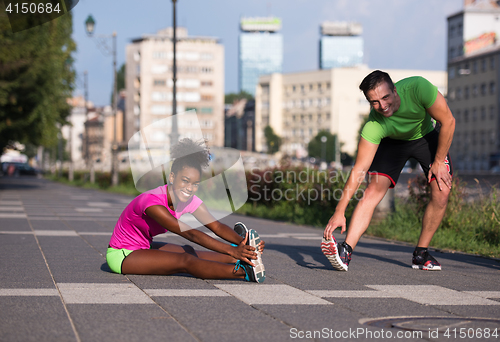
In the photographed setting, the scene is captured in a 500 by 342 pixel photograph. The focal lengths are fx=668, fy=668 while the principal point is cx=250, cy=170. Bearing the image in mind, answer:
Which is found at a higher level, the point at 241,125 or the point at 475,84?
the point at 475,84

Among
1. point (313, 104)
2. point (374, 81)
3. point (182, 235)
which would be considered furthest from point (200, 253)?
point (313, 104)

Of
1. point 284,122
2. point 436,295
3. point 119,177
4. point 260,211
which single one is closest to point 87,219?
point 260,211

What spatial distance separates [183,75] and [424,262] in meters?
130

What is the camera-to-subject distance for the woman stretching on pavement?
539 centimetres

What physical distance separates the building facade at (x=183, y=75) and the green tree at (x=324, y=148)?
24.2 m

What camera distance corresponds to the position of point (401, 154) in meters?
6.53

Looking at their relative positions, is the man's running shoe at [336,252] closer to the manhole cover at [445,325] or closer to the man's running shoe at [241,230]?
the man's running shoe at [241,230]

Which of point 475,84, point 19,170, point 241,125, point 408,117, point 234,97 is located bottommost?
point 19,170

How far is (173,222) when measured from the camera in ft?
17.6

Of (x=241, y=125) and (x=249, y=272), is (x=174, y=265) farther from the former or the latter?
(x=241, y=125)

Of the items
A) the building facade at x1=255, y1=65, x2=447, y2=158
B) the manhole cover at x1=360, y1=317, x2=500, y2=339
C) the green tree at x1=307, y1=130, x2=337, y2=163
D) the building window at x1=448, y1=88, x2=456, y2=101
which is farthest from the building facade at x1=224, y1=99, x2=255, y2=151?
the manhole cover at x1=360, y1=317, x2=500, y2=339

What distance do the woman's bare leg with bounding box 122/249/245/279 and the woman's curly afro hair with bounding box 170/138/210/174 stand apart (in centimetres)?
77

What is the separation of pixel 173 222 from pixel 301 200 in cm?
989

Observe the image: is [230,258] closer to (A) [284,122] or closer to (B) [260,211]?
(B) [260,211]
